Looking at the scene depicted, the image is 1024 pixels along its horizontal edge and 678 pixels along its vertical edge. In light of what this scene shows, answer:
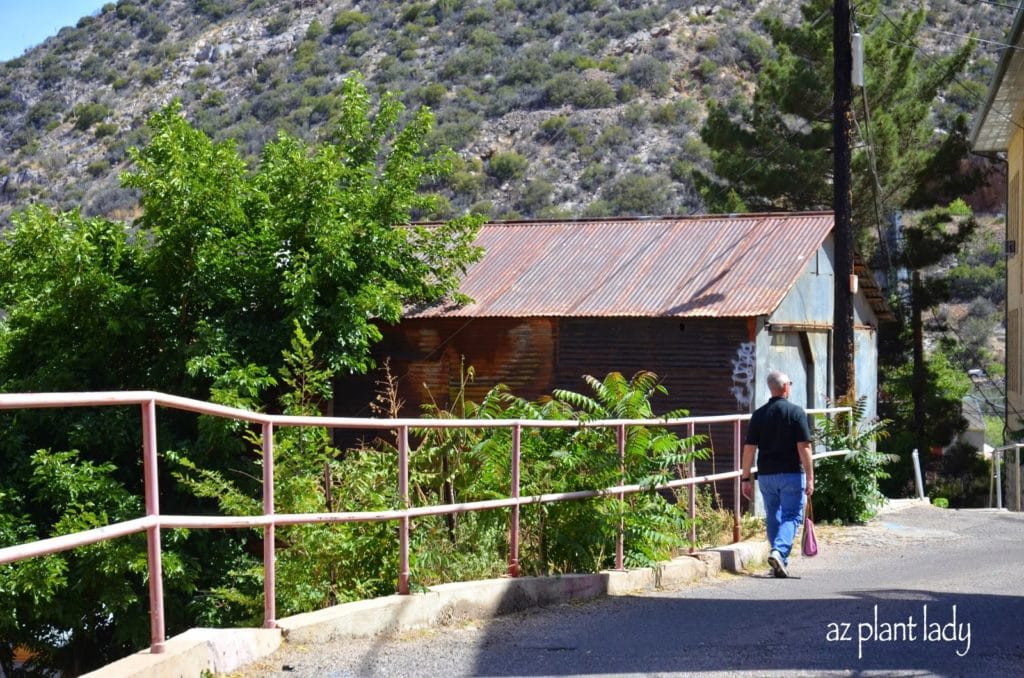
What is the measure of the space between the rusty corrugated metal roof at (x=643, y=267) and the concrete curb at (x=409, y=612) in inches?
333

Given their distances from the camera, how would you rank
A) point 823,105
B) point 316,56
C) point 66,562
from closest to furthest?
point 66,562, point 823,105, point 316,56

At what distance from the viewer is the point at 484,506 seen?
8.34m

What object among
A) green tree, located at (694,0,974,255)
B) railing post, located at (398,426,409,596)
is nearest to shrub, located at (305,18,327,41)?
green tree, located at (694,0,974,255)

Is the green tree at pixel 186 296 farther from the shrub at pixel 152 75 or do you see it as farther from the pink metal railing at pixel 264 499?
the shrub at pixel 152 75

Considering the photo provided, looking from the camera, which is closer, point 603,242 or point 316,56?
point 603,242

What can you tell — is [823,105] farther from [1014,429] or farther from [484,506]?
[484,506]

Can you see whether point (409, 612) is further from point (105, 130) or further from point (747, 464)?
point (105, 130)

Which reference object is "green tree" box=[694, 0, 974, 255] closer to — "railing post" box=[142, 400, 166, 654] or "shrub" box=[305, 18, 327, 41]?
"railing post" box=[142, 400, 166, 654]

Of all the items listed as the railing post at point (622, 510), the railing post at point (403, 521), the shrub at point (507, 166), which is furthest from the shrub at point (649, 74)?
the railing post at point (403, 521)

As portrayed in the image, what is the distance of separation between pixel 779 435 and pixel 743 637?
321 centimetres

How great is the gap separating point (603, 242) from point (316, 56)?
58.7 m

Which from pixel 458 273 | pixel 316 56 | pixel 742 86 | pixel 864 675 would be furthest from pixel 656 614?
pixel 316 56

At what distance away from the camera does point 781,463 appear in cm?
1045

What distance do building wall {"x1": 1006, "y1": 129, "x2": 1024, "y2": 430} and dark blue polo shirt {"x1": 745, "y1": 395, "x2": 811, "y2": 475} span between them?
18150 mm
